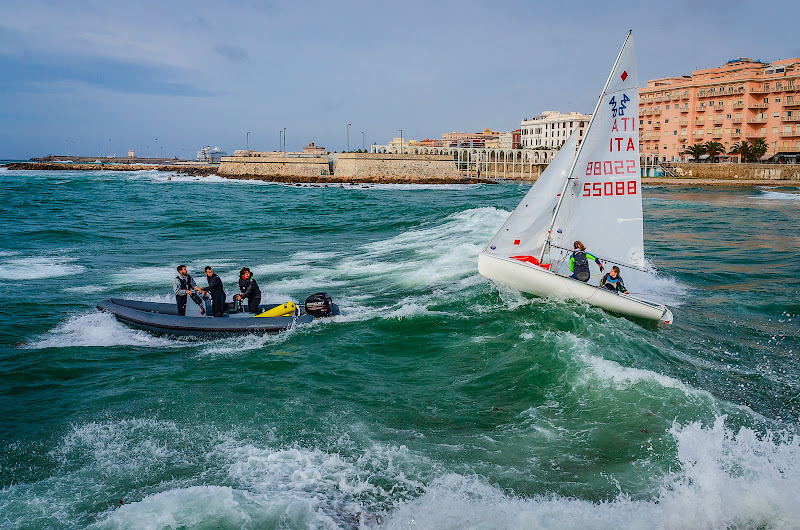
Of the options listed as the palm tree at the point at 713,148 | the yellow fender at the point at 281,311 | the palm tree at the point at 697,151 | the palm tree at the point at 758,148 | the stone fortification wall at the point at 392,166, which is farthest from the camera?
the stone fortification wall at the point at 392,166

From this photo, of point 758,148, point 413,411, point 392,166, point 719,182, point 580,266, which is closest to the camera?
point 413,411

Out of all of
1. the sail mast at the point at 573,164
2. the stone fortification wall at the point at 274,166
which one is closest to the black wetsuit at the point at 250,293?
the sail mast at the point at 573,164

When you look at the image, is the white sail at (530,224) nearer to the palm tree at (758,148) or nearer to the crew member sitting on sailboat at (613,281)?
the crew member sitting on sailboat at (613,281)

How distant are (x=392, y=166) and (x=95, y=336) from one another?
85245 mm

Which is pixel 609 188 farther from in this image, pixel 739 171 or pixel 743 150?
pixel 743 150

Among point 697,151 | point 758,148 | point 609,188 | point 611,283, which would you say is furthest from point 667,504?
point 697,151

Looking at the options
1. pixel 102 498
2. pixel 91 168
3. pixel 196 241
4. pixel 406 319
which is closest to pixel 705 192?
pixel 196 241

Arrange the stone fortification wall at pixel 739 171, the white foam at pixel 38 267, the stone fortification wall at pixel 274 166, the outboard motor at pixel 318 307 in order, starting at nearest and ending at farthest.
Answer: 1. the outboard motor at pixel 318 307
2. the white foam at pixel 38 267
3. the stone fortification wall at pixel 739 171
4. the stone fortification wall at pixel 274 166

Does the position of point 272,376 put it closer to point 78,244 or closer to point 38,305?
point 38,305

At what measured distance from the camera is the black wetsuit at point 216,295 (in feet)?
41.4

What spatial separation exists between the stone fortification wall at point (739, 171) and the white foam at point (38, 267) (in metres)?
75.0

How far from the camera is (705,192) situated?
61625mm

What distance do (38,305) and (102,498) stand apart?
36.1 ft

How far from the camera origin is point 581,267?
41.3ft
